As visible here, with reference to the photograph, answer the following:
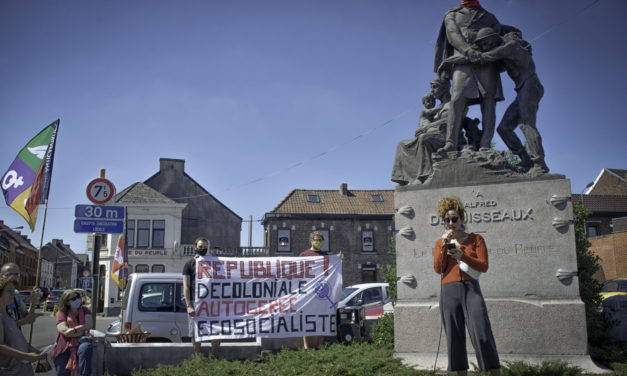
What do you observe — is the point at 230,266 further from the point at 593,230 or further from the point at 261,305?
the point at 593,230

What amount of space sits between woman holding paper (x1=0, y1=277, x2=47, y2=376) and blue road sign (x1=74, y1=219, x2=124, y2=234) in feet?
18.8

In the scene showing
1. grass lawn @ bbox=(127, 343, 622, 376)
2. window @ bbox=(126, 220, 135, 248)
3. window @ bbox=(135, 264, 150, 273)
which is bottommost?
grass lawn @ bbox=(127, 343, 622, 376)

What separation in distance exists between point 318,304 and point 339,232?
108 ft

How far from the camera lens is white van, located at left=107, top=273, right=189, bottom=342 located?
9758mm

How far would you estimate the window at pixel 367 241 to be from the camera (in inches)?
1602

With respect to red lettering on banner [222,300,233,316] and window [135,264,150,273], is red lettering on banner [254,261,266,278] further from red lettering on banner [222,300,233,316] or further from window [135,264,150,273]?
window [135,264,150,273]

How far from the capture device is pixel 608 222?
129 ft

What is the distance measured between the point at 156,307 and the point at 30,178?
3.48 meters

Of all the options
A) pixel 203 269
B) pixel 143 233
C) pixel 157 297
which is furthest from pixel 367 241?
pixel 203 269

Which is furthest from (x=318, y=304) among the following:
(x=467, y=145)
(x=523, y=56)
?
(x=523, y=56)

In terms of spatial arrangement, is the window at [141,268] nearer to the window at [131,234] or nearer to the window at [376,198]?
the window at [131,234]

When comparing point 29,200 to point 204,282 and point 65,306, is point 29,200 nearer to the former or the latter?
point 65,306

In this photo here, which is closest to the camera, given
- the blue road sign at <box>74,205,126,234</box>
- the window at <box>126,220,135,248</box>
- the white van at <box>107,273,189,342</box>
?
the white van at <box>107,273,189,342</box>

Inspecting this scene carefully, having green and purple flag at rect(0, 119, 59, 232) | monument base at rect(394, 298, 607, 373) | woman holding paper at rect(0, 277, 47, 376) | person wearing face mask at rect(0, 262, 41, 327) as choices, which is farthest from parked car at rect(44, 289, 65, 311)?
monument base at rect(394, 298, 607, 373)
